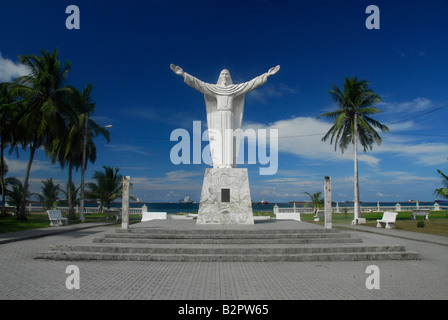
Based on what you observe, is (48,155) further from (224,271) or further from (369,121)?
(369,121)

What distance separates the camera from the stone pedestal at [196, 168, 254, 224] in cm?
1255

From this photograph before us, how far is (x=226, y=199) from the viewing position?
12773 millimetres

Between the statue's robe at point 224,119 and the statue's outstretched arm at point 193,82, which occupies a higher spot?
the statue's outstretched arm at point 193,82

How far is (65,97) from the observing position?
21.4 m

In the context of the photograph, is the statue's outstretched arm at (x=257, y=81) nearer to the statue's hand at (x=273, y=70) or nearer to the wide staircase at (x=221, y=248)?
the statue's hand at (x=273, y=70)

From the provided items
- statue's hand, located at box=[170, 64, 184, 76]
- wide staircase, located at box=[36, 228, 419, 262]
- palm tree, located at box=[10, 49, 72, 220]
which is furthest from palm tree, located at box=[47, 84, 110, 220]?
wide staircase, located at box=[36, 228, 419, 262]

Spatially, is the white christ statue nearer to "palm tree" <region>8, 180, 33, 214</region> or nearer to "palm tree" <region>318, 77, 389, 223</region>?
"palm tree" <region>318, 77, 389, 223</region>

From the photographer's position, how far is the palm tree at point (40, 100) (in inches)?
779

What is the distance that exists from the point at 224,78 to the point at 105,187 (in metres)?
22.3

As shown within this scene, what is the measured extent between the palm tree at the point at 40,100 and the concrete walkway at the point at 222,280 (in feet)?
45.5

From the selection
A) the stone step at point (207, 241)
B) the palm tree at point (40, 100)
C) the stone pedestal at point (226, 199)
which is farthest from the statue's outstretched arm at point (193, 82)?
the palm tree at point (40, 100)

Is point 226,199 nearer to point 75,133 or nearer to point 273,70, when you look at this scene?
point 273,70
